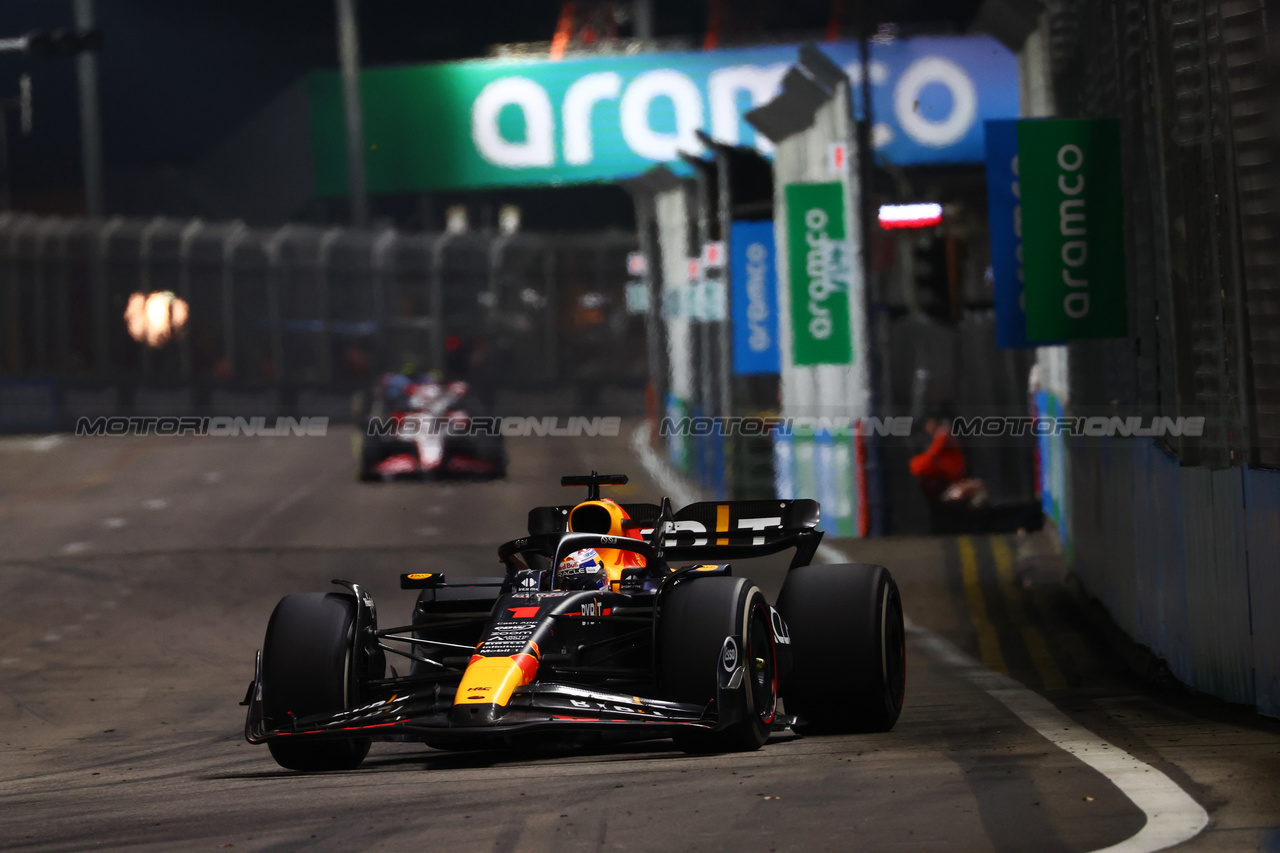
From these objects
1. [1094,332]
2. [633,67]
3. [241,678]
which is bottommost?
[241,678]

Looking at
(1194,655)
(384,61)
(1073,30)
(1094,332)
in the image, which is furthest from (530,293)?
(1194,655)

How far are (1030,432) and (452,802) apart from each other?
14.6 m

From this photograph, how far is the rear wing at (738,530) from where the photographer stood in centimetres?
889

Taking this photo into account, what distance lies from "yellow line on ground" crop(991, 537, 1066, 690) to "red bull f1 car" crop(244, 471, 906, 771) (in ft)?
7.64

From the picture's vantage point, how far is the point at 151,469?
2942cm

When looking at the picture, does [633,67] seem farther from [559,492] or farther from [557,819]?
[557,819]

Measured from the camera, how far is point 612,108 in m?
47.3

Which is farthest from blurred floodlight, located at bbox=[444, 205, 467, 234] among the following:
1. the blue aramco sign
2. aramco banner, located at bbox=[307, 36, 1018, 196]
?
the blue aramco sign

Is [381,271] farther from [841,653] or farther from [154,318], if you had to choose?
[841,653]

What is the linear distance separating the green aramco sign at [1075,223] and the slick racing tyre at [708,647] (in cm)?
565

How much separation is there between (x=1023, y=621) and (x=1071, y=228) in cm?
296

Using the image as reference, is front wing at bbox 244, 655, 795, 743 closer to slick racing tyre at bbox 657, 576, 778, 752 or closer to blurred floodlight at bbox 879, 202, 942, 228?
slick racing tyre at bbox 657, 576, 778, 752

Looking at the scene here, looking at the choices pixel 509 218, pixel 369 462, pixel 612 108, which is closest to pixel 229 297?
pixel 612 108

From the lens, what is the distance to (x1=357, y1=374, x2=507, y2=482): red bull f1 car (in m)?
25.4
